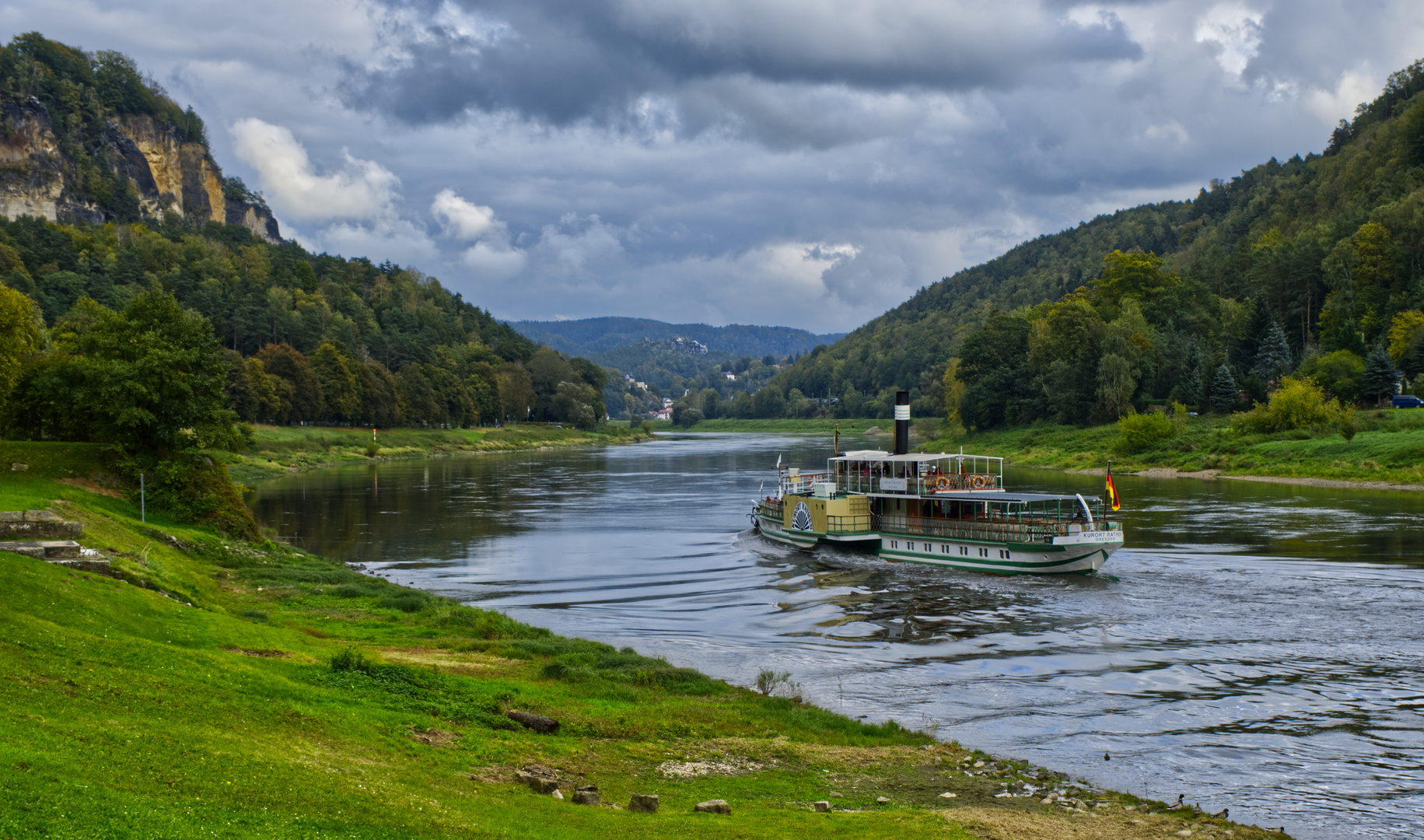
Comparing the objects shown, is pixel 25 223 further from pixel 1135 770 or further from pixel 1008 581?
pixel 1135 770

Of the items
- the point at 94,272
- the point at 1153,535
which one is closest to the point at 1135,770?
the point at 1153,535

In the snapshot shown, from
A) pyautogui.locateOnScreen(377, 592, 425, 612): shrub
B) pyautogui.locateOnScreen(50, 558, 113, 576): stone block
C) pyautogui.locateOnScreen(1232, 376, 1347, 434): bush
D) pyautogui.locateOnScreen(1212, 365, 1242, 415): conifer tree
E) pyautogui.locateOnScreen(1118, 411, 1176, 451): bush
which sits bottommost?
pyautogui.locateOnScreen(377, 592, 425, 612): shrub

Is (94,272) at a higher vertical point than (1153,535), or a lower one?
higher

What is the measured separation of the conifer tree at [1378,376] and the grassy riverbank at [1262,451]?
7576mm

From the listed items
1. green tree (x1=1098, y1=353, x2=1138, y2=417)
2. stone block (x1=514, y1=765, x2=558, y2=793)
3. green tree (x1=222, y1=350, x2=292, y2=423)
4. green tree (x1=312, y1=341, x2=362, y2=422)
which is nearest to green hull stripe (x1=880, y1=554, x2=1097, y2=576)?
stone block (x1=514, y1=765, x2=558, y2=793)

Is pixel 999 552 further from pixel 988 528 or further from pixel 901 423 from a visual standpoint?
pixel 901 423

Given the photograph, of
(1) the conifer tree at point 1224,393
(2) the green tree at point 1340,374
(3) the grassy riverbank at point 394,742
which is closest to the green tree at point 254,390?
(3) the grassy riverbank at point 394,742

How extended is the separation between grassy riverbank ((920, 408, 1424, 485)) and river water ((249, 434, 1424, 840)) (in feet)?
31.2

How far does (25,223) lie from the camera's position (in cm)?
17500

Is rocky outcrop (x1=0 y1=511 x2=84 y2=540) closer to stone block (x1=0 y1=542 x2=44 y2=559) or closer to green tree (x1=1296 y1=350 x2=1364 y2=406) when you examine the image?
stone block (x1=0 y1=542 x2=44 y2=559)

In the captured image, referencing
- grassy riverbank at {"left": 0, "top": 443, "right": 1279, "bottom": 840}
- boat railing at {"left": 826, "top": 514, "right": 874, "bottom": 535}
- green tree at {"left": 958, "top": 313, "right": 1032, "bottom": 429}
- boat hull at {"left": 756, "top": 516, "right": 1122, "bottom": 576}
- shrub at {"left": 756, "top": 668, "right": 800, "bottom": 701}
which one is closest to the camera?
grassy riverbank at {"left": 0, "top": 443, "right": 1279, "bottom": 840}

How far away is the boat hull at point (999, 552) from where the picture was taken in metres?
42.0

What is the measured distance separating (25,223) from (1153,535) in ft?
654

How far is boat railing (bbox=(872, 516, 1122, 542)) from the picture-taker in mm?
42875
